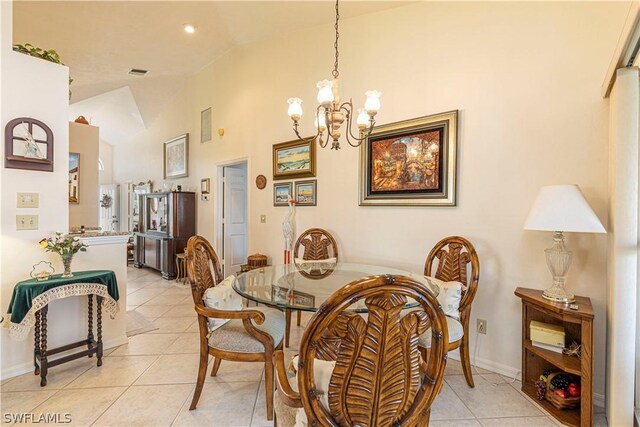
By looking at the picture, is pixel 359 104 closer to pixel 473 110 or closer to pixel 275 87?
pixel 473 110

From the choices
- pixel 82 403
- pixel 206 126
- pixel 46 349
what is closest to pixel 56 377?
pixel 46 349

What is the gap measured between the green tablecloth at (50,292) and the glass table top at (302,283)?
44.1 inches

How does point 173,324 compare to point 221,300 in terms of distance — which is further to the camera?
point 173,324

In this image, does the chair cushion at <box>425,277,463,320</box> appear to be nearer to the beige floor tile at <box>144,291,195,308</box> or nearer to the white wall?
the white wall

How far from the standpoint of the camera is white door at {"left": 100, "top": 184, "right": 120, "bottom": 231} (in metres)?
7.87

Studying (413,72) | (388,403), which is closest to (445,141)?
(413,72)

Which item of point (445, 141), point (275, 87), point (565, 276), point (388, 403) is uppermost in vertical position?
point (275, 87)

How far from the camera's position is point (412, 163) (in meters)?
2.70

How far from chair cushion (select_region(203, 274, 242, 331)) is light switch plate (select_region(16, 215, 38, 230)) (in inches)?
63.8

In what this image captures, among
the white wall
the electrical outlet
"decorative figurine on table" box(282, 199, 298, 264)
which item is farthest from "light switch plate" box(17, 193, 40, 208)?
the electrical outlet

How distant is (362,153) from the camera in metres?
3.06

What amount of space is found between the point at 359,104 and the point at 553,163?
1805 mm

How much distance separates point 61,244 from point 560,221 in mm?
3417

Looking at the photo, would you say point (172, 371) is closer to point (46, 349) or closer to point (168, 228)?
point (46, 349)
